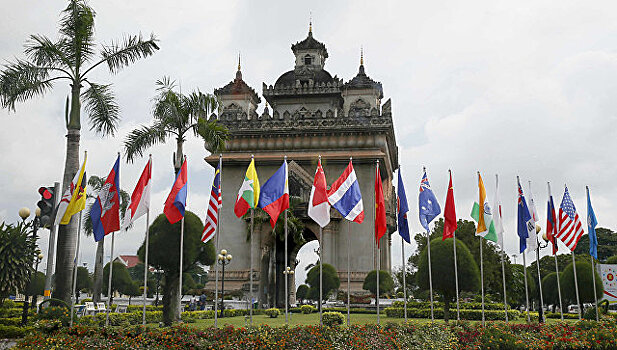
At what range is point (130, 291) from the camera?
54.7 metres

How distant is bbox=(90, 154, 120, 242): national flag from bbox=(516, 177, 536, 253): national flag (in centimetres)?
1481

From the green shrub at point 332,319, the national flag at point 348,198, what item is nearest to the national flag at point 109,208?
the national flag at point 348,198

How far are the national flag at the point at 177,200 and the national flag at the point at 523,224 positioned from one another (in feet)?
42.0

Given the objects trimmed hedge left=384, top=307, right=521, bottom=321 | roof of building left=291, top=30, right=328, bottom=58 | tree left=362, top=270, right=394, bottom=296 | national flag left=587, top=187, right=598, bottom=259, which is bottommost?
trimmed hedge left=384, top=307, right=521, bottom=321

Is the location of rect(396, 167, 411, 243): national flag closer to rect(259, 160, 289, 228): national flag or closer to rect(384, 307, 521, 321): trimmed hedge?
rect(259, 160, 289, 228): national flag

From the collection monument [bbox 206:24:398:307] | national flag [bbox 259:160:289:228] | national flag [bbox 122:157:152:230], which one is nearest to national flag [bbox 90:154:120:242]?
national flag [bbox 122:157:152:230]

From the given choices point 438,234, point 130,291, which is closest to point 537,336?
point 438,234

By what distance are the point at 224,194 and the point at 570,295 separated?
967 inches

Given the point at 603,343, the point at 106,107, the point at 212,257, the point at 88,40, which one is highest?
the point at 88,40

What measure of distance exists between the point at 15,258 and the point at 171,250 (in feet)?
16.4

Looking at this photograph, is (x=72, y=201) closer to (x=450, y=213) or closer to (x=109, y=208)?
(x=109, y=208)

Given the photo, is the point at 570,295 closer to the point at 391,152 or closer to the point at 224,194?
the point at 391,152

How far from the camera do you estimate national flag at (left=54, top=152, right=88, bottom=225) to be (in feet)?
58.1

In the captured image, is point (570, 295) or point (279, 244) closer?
point (570, 295)
